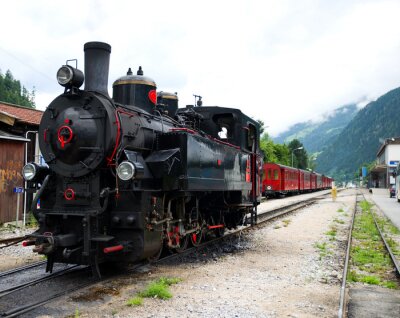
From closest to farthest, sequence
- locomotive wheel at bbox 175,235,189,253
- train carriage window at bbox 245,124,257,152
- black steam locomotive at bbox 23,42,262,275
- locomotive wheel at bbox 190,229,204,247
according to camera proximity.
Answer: black steam locomotive at bbox 23,42,262,275 < locomotive wheel at bbox 175,235,189,253 < locomotive wheel at bbox 190,229,204,247 < train carriage window at bbox 245,124,257,152

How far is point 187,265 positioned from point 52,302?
9.03 feet

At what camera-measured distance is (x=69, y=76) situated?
243 inches

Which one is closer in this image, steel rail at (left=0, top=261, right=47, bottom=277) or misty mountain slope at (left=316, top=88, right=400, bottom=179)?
steel rail at (left=0, top=261, right=47, bottom=277)

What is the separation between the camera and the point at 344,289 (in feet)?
19.2

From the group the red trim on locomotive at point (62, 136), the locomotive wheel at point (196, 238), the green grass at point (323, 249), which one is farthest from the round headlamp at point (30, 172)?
the green grass at point (323, 249)

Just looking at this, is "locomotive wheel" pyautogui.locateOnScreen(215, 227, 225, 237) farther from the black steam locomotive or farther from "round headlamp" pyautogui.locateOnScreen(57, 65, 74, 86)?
"round headlamp" pyautogui.locateOnScreen(57, 65, 74, 86)

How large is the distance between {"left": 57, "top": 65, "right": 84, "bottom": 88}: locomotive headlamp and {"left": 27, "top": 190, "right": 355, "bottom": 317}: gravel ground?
298 cm

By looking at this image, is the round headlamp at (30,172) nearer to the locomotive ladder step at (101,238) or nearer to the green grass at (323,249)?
the locomotive ladder step at (101,238)

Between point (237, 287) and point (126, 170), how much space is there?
2.30m

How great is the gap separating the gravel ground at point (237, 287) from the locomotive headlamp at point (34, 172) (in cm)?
205

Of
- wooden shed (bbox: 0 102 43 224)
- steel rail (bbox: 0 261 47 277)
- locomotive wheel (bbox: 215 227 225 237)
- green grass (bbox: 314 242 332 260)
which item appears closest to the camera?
steel rail (bbox: 0 261 47 277)

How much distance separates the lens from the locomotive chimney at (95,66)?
6488mm

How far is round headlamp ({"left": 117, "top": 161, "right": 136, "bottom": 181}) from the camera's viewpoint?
5723mm

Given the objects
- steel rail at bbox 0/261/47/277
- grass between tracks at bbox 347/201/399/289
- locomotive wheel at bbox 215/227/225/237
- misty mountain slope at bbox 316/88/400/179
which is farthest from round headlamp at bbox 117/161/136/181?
misty mountain slope at bbox 316/88/400/179
